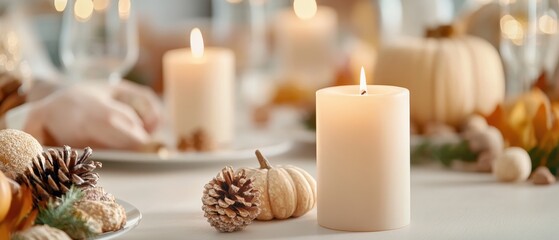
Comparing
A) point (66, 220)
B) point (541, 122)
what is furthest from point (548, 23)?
point (66, 220)

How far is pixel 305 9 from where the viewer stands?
210 centimetres

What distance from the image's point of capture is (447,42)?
1425 mm

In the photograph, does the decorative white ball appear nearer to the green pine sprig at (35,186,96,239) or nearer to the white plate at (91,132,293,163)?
the white plate at (91,132,293,163)

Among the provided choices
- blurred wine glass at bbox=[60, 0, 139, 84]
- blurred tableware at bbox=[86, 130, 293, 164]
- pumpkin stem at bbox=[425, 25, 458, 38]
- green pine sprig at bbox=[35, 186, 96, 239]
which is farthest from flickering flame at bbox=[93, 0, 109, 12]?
green pine sprig at bbox=[35, 186, 96, 239]

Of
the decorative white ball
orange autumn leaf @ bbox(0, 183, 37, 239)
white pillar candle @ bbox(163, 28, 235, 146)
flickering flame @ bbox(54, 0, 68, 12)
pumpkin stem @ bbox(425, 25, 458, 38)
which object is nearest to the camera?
orange autumn leaf @ bbox(0, 183, 37, 239)

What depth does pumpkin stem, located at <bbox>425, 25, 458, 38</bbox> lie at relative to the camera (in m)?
1.43

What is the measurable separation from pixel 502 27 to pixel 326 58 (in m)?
0.67

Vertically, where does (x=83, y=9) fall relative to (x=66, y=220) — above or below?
above

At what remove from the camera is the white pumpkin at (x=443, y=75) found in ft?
4.61

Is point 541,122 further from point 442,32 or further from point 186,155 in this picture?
point 186,155

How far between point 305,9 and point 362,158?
50.7 inches

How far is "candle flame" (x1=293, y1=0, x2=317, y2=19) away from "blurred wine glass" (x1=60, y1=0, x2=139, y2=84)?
65 centimetres

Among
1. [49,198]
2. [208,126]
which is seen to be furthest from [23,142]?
[208,126]

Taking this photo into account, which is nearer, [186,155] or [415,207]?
[415,207]
